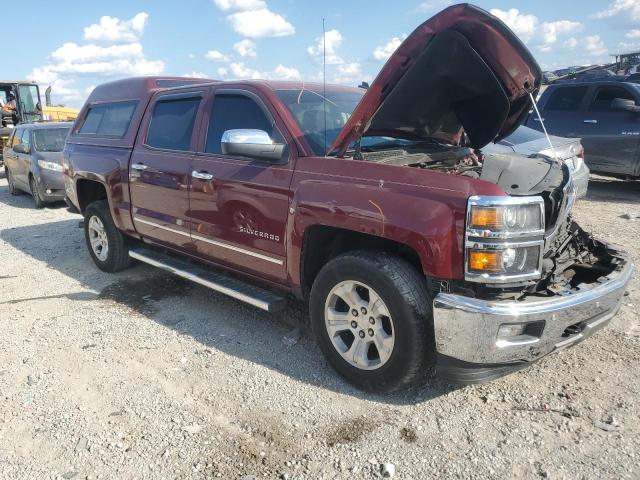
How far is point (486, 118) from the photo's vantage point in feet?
13.5

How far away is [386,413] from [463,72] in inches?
88.5

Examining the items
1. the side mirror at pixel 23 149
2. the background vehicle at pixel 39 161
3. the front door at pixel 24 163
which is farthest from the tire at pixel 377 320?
the front door at pixel 24 163

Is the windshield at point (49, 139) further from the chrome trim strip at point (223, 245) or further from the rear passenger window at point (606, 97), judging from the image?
the rear passenger window at point (606, 97)

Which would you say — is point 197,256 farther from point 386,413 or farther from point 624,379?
point 624,379

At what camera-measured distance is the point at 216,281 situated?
4344mm

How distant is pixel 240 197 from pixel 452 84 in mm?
1693

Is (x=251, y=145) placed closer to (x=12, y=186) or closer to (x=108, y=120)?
(x=108, y=120)

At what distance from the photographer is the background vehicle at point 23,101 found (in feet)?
65.5

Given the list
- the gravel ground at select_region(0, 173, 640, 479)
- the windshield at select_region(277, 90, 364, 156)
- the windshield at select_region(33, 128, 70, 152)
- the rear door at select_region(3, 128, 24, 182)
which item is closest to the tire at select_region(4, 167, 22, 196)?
the rear door at select_region(3, 128, 24, 182)

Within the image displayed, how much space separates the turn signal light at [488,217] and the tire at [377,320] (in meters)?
0.52

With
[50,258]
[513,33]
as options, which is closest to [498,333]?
[513,33]

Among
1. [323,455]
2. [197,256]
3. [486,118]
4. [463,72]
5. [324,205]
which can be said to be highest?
[463,72]

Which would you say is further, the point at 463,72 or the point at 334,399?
the point at 463,72

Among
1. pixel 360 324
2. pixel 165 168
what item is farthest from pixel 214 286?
pixel 360 324
